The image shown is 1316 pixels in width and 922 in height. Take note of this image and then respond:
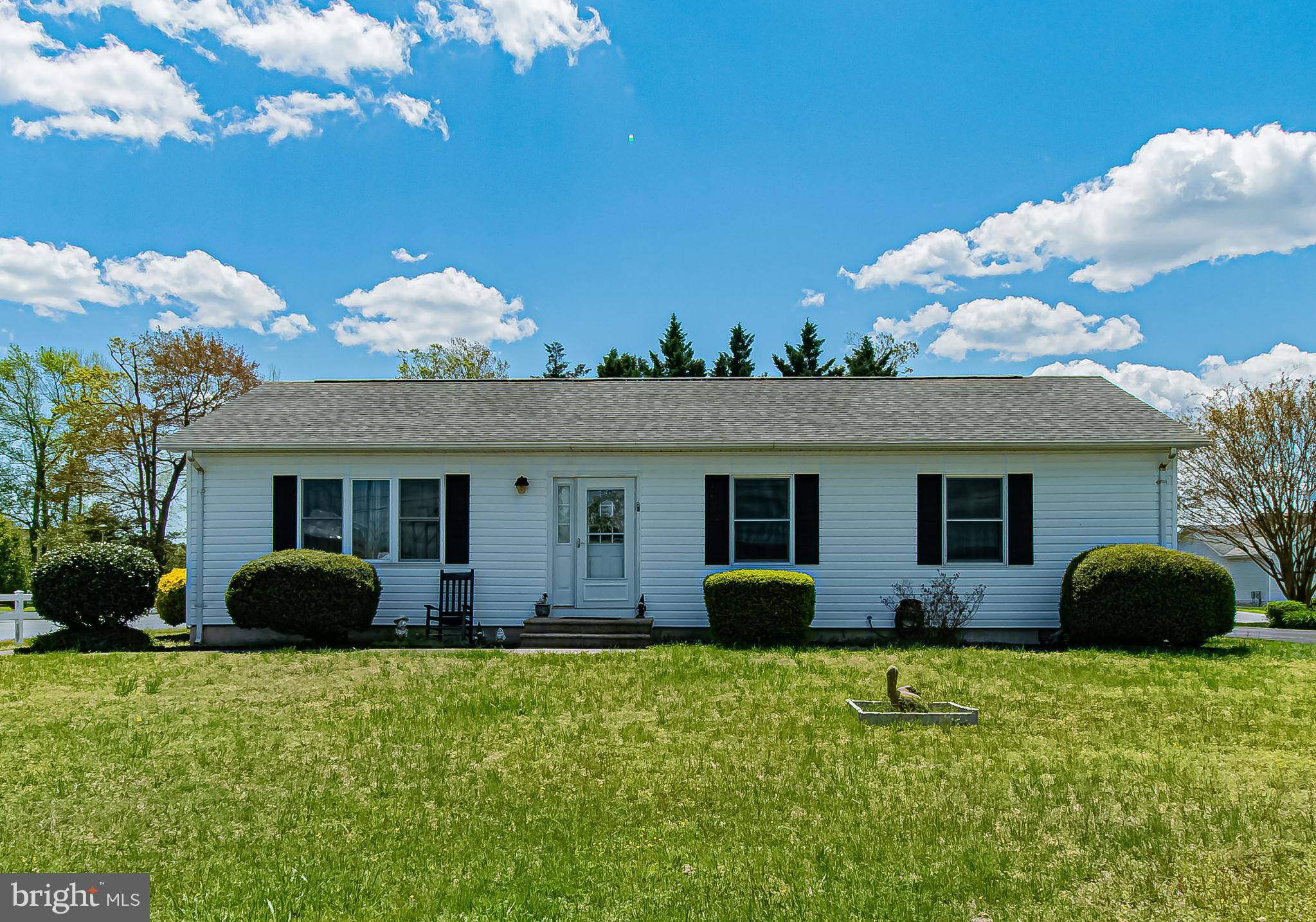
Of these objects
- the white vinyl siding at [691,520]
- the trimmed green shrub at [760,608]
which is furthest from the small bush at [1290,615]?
the trimmed green shrub at [760,608]

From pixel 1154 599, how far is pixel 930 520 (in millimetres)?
3257

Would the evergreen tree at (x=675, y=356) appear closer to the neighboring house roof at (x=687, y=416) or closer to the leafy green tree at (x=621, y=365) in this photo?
the leafy green tree at (x=621, y=365)

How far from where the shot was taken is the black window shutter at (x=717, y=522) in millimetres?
13469

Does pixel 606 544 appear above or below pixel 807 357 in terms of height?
below

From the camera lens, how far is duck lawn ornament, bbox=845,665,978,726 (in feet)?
23.4

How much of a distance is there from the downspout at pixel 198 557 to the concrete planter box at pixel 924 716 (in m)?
11.0

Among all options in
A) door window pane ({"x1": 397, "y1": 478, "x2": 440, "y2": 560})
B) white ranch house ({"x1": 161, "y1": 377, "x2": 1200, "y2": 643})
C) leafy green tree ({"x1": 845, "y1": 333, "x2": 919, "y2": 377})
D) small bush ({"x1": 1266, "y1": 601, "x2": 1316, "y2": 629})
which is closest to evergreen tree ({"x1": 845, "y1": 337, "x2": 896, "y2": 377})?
leafy green tree ({"x1": 845, "y1": 333, "x2": 919, "y2": 377})

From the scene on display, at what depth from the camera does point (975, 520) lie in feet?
44.3

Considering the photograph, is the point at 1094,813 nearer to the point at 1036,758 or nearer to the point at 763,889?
the point at 1036,758

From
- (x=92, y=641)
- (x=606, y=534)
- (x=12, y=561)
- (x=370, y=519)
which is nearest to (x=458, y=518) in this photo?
(x=370, y=519)

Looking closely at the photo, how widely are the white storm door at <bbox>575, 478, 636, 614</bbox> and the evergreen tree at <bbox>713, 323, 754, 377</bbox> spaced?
24583mm

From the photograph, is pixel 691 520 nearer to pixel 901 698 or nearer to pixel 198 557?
pixel 901 698

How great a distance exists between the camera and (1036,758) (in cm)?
612

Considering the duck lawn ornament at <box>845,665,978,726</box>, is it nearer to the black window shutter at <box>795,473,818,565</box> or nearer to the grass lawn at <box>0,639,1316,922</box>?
the grass lawn at <box>0,639,1316,922</box>
